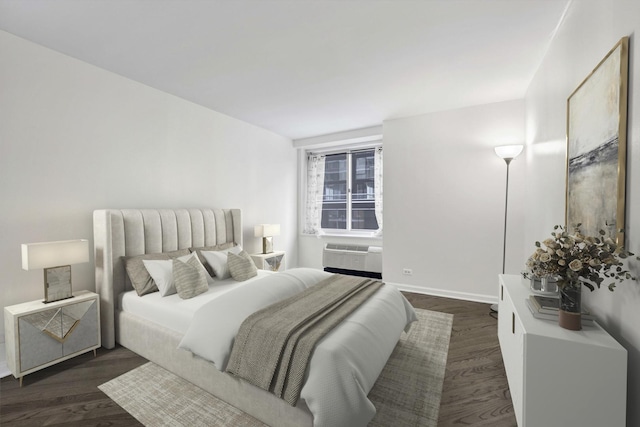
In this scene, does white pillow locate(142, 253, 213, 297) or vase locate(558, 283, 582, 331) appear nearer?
vase locate(558, 283, 582, 331)

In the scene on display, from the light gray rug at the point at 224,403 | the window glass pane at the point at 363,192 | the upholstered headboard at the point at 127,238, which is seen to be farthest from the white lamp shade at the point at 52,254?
the window glass pane at the point at 363,192

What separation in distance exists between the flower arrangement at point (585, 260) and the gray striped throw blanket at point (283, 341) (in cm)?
124

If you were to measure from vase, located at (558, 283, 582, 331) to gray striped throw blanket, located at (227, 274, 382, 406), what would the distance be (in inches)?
47.2

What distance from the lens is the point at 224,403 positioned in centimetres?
186

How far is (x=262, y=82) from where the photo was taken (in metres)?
3.07

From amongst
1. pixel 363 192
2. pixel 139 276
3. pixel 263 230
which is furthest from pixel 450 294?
pixel 139 276

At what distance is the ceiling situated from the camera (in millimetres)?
1929

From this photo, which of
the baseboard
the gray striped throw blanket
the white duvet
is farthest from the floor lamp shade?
the baseboard

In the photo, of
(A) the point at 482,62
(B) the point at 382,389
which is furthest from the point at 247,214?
(A) the point at 482,62

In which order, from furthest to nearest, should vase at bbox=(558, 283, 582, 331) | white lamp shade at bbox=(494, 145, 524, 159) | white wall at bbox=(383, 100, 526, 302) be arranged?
white wall at bbox=(383, 100, 526, 302) → white lamp shade at bbox=(494, 145, 524, 159) → vase at bbox=(558, 283, 582, 331)

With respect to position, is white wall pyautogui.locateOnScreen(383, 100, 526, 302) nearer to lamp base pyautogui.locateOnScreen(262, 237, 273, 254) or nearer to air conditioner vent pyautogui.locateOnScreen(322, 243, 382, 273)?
air conditioner vent pyautogui.locateOnScreen(322, 243, 382, 273)

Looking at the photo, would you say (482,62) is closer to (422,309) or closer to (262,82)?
(262,82)

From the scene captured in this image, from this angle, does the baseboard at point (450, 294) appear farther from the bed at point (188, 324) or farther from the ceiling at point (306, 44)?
the ceiling at point (306, 44)

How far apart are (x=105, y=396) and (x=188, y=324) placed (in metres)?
0.67
